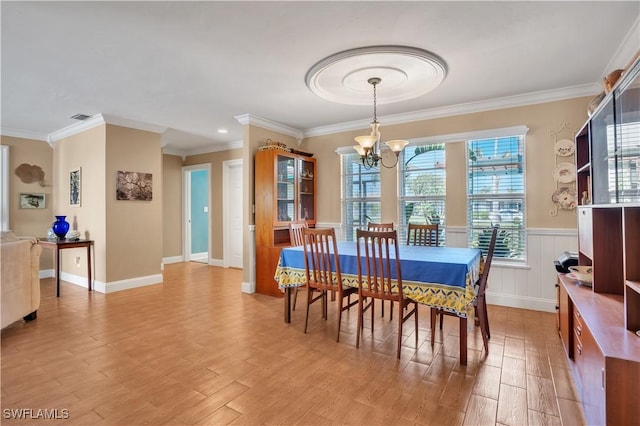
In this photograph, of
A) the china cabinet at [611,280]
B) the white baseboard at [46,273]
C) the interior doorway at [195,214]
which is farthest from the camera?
the interior doorway at [195,214]

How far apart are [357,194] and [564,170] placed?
2.59 meters

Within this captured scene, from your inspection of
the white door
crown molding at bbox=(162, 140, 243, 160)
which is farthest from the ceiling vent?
the white door

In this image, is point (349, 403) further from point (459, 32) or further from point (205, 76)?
point (205, 76)

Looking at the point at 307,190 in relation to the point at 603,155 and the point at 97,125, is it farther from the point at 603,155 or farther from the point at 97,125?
the point at 603,155

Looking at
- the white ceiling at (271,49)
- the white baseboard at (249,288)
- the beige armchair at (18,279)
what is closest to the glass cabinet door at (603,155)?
the white ceiling at (271,49)

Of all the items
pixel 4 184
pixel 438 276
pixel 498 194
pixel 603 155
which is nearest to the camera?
pixel 603 155

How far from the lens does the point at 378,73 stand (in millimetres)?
2922

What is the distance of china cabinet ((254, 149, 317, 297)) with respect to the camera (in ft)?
14.8

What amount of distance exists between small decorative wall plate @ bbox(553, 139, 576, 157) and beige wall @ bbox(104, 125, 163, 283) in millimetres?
5542

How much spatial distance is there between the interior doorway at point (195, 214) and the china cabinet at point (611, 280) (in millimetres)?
6523

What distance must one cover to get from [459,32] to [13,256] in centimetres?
449

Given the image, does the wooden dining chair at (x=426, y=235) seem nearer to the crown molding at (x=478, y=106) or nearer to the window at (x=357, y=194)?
the window at (x=357, y=194)

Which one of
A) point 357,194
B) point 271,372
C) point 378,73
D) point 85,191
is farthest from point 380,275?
point 85,191
